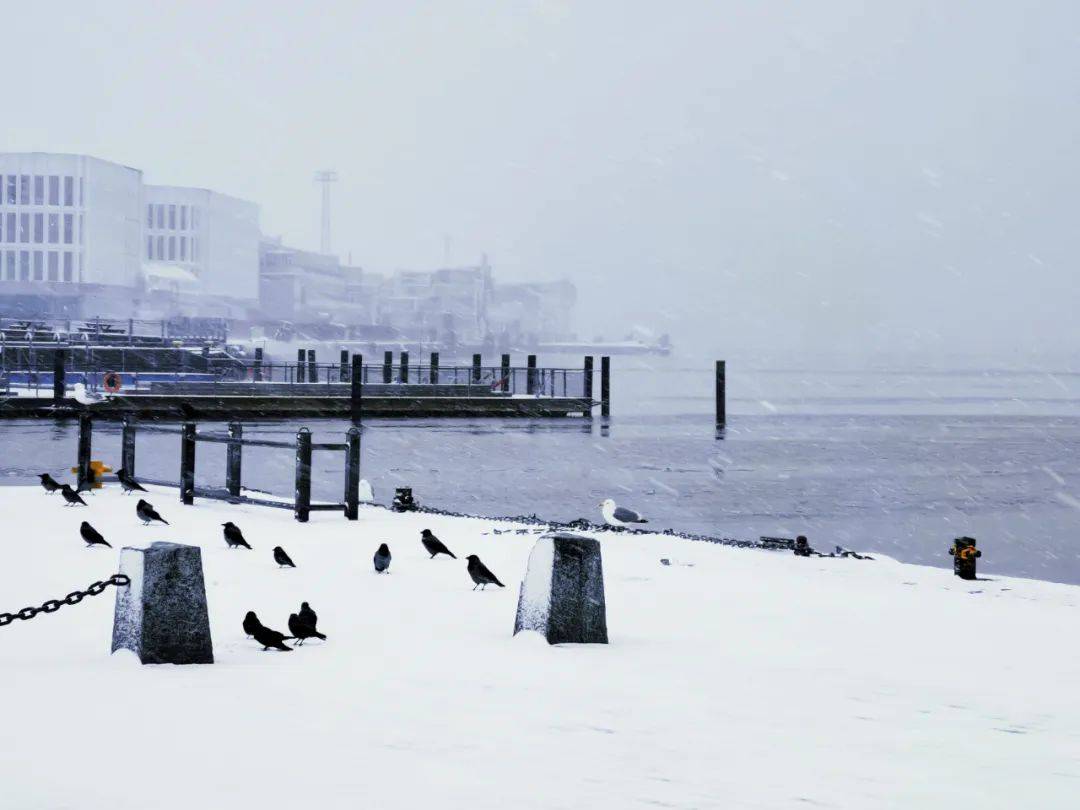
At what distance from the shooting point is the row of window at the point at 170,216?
18888 cm

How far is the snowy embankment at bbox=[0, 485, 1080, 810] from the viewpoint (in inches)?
249

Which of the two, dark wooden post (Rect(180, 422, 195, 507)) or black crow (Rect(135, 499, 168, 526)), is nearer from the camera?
black crow (Rect(135, 499, 168, 526))

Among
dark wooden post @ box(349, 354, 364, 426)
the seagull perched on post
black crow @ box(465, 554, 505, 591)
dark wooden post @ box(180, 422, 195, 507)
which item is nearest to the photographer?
black crow @ box(465, 554, 505, 591)

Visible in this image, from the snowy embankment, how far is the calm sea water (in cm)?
1485

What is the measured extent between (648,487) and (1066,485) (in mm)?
12980

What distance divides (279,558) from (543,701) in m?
6.66

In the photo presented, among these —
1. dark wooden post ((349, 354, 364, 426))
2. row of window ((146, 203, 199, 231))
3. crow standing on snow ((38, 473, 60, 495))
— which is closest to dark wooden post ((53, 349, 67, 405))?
dark wooden post ((349, 354, 364, 426))

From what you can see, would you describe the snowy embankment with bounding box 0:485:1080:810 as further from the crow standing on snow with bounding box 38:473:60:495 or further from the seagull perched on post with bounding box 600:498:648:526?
the crow standing on snow with bounding box 38:473:60:495

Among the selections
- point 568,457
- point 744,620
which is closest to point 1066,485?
point 568,457

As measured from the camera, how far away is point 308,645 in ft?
33.3

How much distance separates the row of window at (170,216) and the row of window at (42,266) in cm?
2707

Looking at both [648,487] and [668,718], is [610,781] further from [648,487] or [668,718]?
[648,487]

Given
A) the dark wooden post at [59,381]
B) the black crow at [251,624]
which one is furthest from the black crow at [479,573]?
the dark wooden post at [59,381]

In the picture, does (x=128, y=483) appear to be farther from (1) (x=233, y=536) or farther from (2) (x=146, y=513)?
(1) (x=233, y=536)
